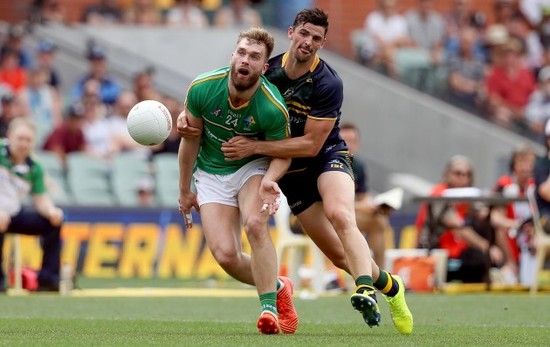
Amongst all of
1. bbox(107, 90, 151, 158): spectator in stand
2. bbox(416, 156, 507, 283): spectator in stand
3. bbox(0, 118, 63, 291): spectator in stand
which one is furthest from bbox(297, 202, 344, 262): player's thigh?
bbox(107, 90, 151, 158): spectator in stand

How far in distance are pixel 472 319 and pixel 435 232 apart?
5791 millimetres

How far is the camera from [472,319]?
38.9ft

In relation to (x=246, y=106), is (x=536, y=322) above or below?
below

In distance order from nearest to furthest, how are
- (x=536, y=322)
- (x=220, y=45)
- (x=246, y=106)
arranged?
(x=246, y=106), (x=536, y=322), (x=220, y=45)

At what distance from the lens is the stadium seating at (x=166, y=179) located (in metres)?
20.9

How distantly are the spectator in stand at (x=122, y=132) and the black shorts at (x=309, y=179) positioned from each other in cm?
1080

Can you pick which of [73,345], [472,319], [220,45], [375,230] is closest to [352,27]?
[220,45]

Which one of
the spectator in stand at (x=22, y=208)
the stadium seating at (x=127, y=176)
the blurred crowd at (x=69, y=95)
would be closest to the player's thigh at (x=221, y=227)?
the spectator in stand at (x=22, y=208)

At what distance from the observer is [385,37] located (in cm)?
2455

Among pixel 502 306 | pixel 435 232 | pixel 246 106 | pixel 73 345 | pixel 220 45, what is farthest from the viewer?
pixel 220 45

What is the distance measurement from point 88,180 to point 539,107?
337 inches

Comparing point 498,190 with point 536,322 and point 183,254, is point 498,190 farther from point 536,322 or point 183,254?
point 536,322

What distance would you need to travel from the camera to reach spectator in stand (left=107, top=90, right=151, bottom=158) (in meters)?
21.3

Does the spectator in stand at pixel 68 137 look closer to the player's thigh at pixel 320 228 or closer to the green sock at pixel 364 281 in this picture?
the player's thigh at pixel 320 228
